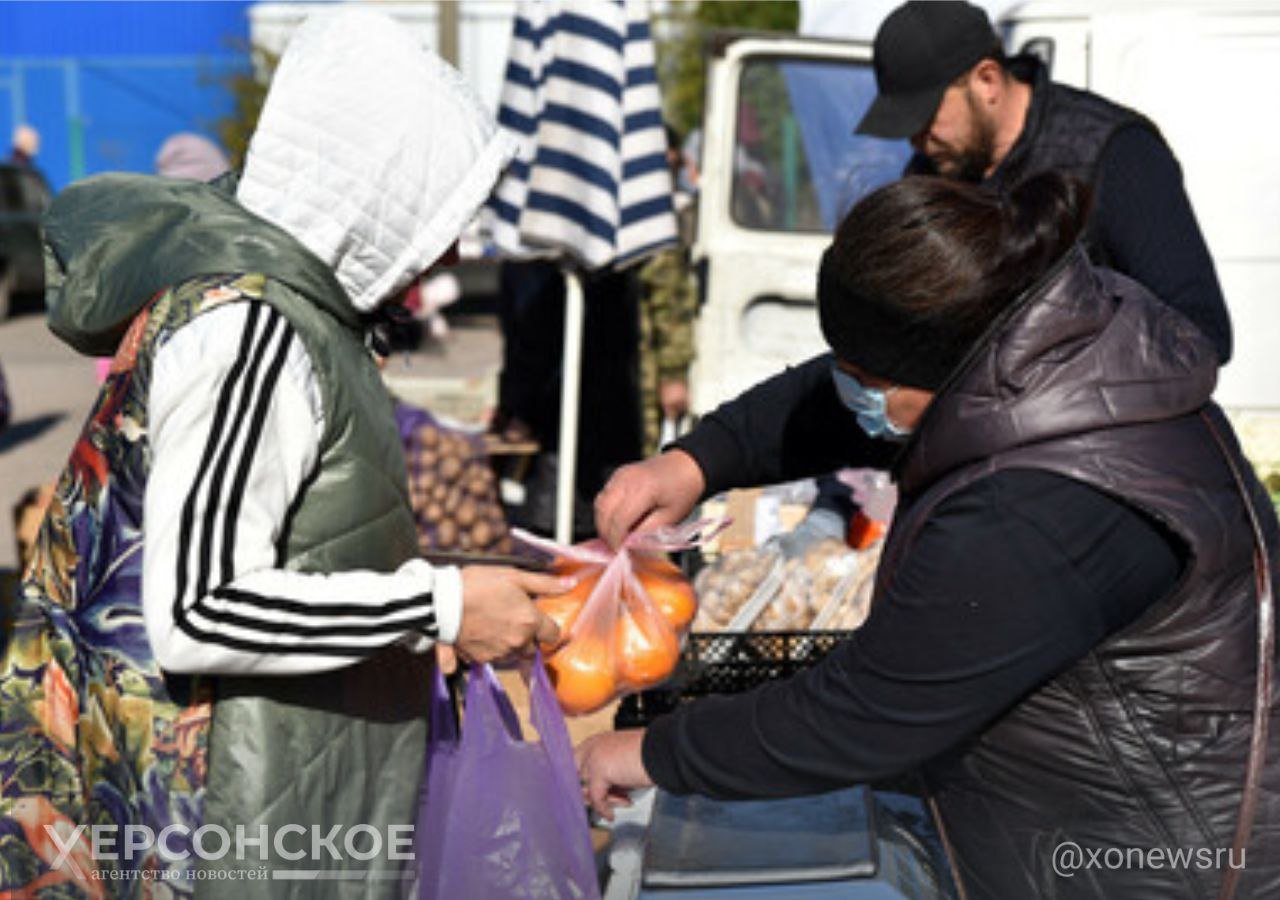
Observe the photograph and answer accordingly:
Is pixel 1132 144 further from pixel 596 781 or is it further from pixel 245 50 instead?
pixel 245 50

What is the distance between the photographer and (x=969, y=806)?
2.07m

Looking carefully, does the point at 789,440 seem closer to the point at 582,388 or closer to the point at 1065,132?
the point at 1065,132

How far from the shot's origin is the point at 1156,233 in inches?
135

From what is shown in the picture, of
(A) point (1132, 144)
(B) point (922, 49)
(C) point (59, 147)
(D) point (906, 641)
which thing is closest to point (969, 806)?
(D) point (906, 641)

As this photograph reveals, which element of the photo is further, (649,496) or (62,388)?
(62,388)

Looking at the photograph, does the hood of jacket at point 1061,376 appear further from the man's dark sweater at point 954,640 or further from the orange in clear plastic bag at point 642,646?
the orange in clear plastic bag at point 642,646

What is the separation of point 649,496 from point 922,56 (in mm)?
1637

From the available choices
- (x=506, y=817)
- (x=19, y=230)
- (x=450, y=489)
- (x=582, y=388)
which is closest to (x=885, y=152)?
(x=582, y=388)

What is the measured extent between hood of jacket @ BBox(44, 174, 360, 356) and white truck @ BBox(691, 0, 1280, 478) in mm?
3269

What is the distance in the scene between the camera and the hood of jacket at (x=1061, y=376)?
1.84 m

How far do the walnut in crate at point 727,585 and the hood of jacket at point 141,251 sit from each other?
1.66 meters

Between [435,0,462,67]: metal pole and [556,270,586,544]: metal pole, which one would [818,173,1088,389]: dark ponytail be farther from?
[435,0,462,67]: metal pole

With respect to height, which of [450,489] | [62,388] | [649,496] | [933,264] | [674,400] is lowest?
[62,388]

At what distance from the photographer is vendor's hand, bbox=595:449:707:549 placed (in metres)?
2.55
